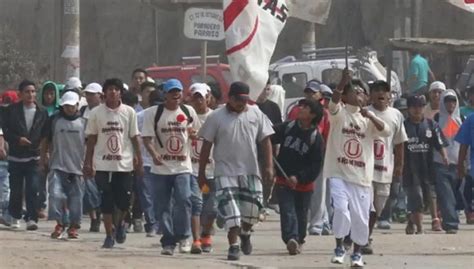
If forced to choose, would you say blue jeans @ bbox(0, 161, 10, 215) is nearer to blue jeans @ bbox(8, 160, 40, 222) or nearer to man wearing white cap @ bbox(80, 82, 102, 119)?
blue jeans @ bbox(8, 160, 40, 222)

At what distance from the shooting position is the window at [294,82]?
2884 cm

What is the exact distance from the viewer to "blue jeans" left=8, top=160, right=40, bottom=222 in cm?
2042

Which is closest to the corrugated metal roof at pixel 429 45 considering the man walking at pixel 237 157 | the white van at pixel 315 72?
the white van at pixel 315 72

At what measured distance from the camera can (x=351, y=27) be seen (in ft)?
135

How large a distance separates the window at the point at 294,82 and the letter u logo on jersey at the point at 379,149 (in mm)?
12041

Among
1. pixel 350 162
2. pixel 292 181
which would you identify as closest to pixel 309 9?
pixel 292 181

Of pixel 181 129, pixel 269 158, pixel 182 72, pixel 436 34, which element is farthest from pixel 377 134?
pixel 436 34

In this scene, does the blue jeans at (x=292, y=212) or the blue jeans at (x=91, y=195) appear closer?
the blue jeans at (x=292, y=212)

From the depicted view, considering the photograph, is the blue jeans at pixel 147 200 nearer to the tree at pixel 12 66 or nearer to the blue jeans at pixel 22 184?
the blue jeans at pixel 22 184

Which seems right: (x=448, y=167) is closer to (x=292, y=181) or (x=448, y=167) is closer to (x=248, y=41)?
(x=292, y=181)

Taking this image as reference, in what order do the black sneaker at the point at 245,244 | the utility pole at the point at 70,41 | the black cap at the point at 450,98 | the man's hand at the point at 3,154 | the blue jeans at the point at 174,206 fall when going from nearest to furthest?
the black sneaker at the point at 245,244
the blue jeans at the point at 174,206
the man's hand at the point at 3,154
the black cap at the point at 450,98
the utility pole at the point at 70,41

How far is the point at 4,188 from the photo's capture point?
21594 millimetres

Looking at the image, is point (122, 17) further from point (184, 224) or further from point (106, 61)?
point (184, 224)

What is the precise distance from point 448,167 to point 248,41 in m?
5.00
